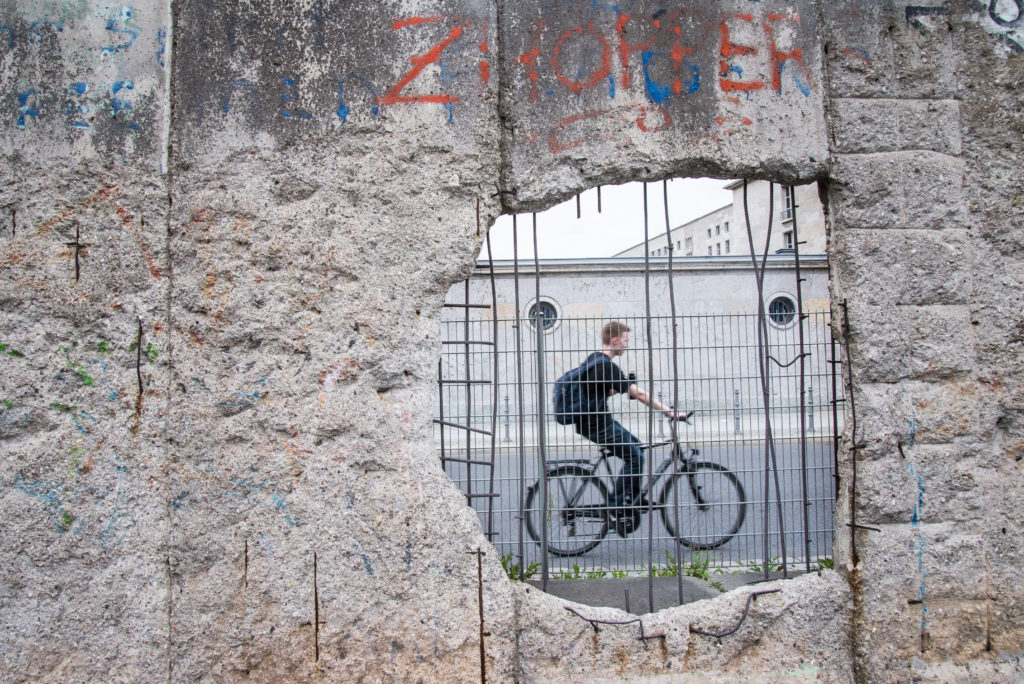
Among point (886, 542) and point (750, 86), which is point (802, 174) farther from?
point (886, 542)

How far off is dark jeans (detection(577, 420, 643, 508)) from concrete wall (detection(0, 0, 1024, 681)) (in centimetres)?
229

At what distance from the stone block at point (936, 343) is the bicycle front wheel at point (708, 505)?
2.49m

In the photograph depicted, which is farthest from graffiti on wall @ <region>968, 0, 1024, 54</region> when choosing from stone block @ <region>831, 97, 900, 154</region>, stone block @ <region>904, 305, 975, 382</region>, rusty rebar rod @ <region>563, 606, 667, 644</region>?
rusty rebar rod @ <region>563, 606, 667, 644</region>

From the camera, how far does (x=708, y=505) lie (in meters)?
4.68

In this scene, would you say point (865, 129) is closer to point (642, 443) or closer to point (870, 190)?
point (870, 190)

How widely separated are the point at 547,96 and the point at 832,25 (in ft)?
3.59

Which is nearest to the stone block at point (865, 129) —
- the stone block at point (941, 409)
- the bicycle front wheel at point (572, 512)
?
the stone block at point (941, 409)

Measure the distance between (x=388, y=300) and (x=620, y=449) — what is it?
2972 mm

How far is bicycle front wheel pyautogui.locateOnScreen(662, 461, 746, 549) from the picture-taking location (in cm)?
480

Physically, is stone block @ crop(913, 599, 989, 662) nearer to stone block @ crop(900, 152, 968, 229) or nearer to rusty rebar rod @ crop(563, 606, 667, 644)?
rusty rebar rod @ crop(563, 606, 667, 644)

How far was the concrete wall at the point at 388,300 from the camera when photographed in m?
2.07

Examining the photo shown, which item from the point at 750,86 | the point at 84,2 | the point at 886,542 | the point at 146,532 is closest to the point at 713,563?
the point at 886,542

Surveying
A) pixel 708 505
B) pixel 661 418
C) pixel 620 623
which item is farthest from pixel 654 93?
pixel 661 418

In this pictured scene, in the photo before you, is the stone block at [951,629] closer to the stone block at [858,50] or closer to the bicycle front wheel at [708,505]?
the stone block at [858,50]
